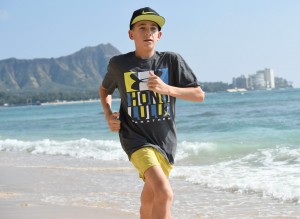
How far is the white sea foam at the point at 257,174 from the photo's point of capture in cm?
731

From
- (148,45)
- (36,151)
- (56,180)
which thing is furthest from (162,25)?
(36,151)

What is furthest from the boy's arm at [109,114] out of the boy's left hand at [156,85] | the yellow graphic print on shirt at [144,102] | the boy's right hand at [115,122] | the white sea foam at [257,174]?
the white sea foam at [257,174]

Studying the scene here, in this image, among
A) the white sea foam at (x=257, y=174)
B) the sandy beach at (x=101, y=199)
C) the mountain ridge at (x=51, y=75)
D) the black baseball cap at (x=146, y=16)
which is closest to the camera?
the black baseball cap at (x=146, y=16)

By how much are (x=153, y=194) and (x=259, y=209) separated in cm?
290

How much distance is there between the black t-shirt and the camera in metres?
3.55

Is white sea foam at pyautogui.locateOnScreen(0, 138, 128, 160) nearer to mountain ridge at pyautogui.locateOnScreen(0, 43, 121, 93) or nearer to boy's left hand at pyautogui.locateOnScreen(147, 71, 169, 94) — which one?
boy's left hand at pyautogui.locateOnScreen(147, 71, 169, 94)

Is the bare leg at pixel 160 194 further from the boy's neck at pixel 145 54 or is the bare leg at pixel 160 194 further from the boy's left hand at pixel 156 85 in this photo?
the boy's neck at pixel 145 54

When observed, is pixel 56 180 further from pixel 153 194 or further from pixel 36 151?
pixel 36 151

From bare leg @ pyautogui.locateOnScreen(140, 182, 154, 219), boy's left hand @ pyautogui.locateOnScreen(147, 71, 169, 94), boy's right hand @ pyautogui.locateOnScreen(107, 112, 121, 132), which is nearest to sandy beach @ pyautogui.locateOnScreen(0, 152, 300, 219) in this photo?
bare leg @ pyautogui.locateOnScreen(140, 182, 154, 219)

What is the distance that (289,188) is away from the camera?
23.7 ft

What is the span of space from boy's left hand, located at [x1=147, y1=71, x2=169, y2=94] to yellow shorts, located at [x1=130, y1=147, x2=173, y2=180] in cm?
40

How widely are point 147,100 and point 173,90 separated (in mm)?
209

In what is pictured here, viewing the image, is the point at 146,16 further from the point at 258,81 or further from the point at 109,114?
the point at 258,81

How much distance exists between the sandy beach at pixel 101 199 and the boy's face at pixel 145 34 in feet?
8.88
